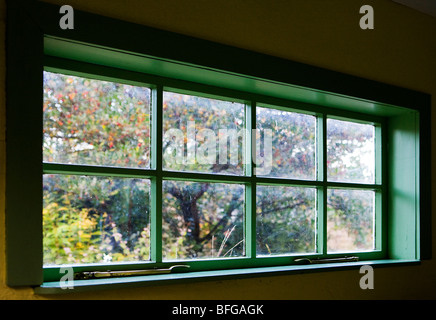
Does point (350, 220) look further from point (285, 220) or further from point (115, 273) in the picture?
point (115, 273)

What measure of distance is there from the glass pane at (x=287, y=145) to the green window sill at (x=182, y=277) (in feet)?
1.56

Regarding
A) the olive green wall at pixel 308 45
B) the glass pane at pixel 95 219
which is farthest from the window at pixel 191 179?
the olive green wall at pixel 308 45

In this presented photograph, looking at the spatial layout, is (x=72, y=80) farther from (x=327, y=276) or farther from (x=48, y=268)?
(x=327, y=276)

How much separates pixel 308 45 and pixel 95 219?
1310 mm

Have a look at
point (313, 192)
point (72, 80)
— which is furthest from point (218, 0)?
point (313, 192)

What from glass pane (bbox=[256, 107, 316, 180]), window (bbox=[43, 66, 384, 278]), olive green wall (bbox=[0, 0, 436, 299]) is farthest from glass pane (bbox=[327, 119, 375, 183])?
olive green wall (bbox=[0, 0, 436, 299])

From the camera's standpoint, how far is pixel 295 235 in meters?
2.37

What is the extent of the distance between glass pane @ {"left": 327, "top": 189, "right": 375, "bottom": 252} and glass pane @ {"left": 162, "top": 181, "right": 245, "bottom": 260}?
0.62 meters

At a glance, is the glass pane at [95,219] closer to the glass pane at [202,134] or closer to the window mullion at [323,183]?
the glass pane at [202,134]

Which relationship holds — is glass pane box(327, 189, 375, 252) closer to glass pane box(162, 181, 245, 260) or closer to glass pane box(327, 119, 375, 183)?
glass pane box(327, 119, 375, 183)

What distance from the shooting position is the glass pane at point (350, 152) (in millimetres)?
2564

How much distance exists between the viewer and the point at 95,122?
1815 mm

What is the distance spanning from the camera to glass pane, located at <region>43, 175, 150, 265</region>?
1.70 m
